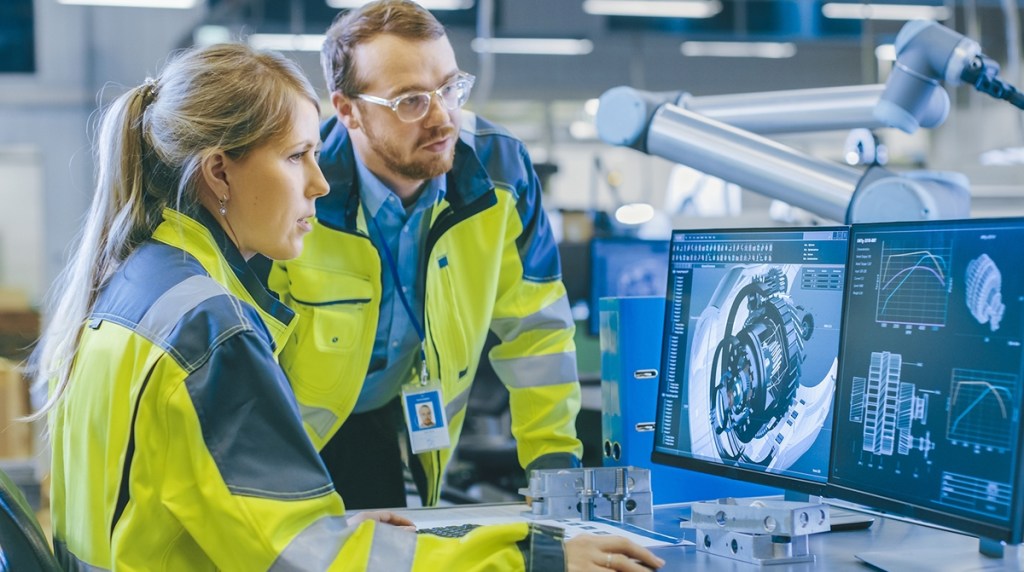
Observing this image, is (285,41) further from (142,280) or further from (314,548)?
(314,548)

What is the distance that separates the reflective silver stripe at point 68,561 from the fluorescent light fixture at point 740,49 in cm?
893

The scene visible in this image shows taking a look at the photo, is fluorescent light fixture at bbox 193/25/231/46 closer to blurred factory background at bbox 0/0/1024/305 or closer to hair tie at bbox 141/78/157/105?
blurred factory background at bbox 0/0/1024/305

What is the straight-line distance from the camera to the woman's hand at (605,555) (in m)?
1.21

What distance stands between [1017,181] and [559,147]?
366cm

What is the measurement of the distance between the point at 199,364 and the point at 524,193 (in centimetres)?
109

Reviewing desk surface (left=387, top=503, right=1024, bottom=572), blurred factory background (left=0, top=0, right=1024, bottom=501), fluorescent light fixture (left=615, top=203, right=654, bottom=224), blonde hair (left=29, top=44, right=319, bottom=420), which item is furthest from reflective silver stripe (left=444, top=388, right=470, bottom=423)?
blurred factory background (left=0, top=0, right=1024, bottom=501)

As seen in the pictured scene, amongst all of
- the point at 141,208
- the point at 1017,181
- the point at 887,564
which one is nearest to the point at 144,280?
the point at 141,208

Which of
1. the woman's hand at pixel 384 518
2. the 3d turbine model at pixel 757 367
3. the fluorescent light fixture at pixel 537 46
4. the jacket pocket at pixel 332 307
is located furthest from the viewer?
the fluorescent light fixture at pixel 537 46

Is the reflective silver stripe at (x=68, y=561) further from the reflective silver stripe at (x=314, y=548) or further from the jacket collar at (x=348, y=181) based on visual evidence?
the jacket collar at (x=348, y=181)

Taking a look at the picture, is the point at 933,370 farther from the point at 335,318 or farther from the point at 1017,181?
the point at 1017,181

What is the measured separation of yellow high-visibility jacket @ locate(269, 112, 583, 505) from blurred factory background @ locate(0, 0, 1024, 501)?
16.5 ft

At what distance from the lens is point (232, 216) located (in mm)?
1343

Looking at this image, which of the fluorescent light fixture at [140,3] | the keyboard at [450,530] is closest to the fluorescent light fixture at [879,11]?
the fluorescent light fixture at [140,3]

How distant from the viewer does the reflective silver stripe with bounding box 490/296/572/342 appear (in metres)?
2.14
